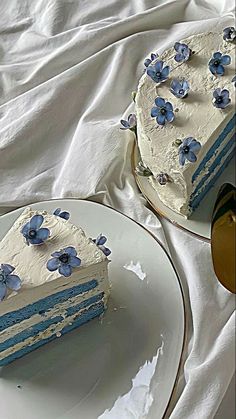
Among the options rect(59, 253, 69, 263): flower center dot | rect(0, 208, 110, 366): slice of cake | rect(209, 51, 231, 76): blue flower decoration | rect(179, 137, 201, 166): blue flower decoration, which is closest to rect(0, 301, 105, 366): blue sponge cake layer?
rect(0, 208, 110, 366): slice of cake

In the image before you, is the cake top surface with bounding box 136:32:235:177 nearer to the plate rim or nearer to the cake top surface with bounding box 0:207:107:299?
the plate rim

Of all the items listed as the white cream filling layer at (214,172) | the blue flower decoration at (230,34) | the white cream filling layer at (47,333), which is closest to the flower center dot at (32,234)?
the white cream filling layer at (47,333)

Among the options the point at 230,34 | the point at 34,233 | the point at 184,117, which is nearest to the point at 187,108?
the point at 184,117

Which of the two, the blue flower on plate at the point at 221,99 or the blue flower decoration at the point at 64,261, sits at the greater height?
the blue flower on plate at the point at 221,99

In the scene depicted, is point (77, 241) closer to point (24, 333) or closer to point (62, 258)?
point (62, 258)

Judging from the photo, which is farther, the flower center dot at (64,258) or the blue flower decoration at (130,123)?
the blue flower decoration at (130,123)

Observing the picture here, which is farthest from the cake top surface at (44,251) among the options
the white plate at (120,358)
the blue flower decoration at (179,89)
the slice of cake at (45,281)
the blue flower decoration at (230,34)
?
the blue flower decoration at (230,34)

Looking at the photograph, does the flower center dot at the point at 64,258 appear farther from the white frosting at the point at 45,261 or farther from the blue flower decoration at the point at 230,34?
the blue flower decoration at the point at 230,34

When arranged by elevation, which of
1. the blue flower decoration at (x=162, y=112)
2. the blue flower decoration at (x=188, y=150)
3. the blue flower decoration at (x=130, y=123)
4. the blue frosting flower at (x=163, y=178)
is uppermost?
the blue flower decoration at (x=162, y=112)
